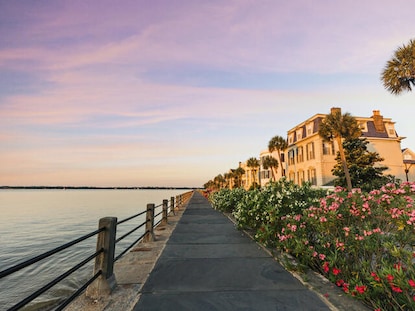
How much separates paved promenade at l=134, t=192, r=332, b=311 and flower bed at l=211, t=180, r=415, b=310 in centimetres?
62

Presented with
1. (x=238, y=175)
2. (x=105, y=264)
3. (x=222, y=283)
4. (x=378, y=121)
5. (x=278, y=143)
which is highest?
(x=378, y=121)

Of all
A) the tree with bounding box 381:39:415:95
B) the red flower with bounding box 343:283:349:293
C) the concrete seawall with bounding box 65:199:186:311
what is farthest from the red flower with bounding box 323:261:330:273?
the tree with bounding box 381:39:415:95

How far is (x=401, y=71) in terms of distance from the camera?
17344 mm

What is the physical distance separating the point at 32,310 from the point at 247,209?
21.7 ft

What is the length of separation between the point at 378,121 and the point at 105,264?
40094mm

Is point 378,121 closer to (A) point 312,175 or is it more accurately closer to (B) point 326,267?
(A) point 312,175

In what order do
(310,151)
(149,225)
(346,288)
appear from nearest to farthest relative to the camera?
(346,288), (149,225), (310,151)

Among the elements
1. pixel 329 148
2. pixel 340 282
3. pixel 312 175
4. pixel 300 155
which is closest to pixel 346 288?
pixel 340 282

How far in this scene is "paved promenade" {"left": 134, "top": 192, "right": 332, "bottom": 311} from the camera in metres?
3.50

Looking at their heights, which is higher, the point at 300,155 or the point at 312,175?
the point at 300,155

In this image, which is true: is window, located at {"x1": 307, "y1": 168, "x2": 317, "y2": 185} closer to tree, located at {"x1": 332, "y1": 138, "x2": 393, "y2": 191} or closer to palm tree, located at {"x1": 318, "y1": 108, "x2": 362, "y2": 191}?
tree, located at {"x1": 332, "y1": 138, "x2": 393, "y2": 191}

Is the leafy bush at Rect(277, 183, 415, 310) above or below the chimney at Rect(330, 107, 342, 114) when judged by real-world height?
below

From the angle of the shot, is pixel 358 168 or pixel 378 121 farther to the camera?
pixel 378 121

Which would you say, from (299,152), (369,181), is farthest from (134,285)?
(299,152)
